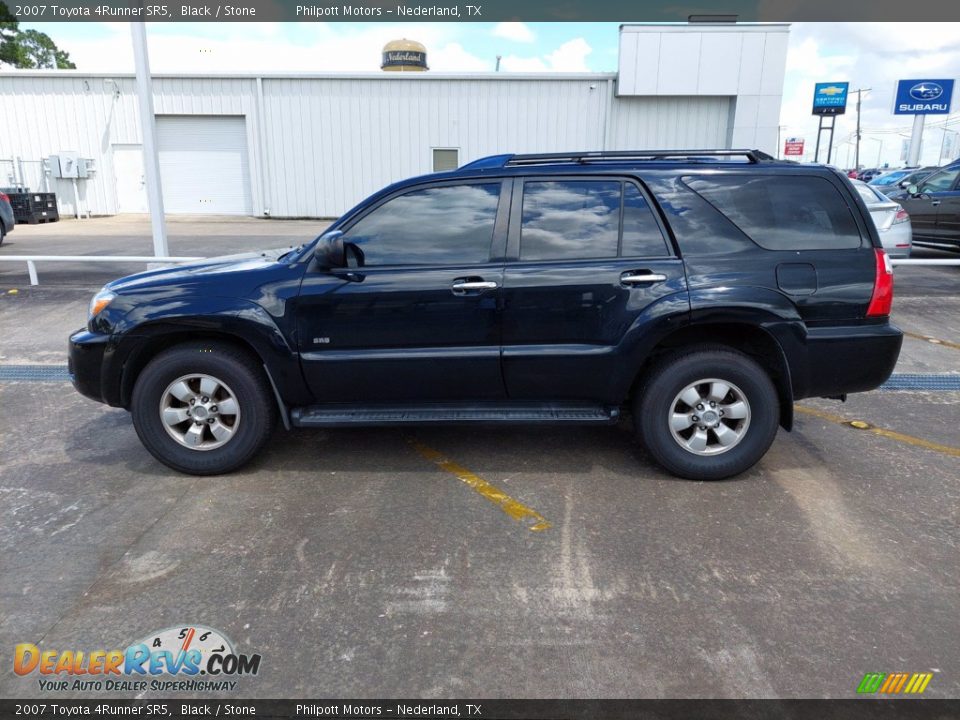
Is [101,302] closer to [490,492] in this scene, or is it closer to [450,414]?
[450,414]

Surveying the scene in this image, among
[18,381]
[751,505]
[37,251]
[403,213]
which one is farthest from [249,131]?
[751,505]

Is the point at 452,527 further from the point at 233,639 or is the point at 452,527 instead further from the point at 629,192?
the point at 629,192

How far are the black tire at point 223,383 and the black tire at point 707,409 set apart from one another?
2294 millimetres

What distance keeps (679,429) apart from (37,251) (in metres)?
15.6

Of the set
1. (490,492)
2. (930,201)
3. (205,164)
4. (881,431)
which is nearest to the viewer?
(490,492)

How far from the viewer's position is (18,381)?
6.30 meters

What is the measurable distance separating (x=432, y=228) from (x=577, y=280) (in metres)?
0.91

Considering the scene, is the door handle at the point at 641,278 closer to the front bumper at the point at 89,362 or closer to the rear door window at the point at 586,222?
the rear door window at the point at 586,222

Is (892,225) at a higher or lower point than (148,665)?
higher

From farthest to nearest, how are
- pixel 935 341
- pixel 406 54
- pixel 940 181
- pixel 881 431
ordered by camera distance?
pixel 406 54 → pixel 940 181 → pixel 935 341 → pixel 881 431

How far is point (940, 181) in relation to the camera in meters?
12.7

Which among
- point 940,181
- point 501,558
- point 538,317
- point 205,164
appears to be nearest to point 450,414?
point 538,317

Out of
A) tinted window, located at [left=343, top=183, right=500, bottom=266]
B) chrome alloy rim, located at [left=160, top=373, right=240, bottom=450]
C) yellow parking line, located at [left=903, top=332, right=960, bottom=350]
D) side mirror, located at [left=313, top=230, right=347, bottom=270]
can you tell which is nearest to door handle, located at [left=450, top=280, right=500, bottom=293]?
tinted window, located at [left=343, top=183, right=500, bottom=266]

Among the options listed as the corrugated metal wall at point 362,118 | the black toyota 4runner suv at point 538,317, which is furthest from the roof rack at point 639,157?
the corrugated metal wall at point 362,118
